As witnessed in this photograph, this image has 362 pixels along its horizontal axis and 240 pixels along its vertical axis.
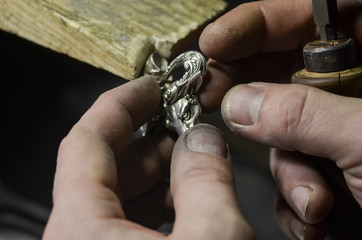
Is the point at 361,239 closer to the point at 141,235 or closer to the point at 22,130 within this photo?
the point at 141,235

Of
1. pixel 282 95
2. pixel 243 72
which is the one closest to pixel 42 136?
pixel 243 72

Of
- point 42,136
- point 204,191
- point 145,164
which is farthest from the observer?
point 42,136

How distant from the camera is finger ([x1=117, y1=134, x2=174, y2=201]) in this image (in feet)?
1.91

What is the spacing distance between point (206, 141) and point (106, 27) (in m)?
0.29

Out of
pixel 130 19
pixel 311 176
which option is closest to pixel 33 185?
pixel 130 19

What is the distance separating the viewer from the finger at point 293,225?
24.0 inches

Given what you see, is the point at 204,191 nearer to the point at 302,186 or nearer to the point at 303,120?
the point at 303,120

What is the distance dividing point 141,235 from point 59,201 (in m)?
0.07

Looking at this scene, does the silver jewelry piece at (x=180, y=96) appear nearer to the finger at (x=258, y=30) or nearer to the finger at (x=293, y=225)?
the finger at (x=258, y=30)

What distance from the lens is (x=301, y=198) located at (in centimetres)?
57

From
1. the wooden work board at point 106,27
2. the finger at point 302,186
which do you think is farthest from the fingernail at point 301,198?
the wooden work board at point 106,27

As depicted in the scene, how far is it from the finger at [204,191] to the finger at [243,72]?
0.54ft

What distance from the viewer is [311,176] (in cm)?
59

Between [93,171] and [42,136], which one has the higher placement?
[93,171]
